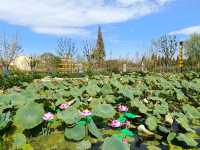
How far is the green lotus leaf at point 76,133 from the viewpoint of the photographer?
193cm

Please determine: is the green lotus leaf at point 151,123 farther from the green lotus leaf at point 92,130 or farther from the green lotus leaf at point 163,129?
the green lotus leaf at point 92,130

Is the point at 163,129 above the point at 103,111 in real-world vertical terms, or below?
below

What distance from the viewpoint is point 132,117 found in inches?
93.6

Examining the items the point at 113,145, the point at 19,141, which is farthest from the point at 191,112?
the point at 19,141

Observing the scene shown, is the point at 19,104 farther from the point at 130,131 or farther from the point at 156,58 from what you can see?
the point at 156,58

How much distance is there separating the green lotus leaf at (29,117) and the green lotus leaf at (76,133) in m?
0.19

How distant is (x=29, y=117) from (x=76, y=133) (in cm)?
30

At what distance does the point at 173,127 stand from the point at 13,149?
1.12 m

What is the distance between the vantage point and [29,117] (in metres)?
1.99

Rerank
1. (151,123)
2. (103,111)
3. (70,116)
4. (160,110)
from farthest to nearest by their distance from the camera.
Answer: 1. (160,110)
2. (151,123)
3. (103,111)
4. (70,116)

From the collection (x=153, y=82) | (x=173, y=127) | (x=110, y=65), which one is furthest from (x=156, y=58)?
(x=173, y=127)

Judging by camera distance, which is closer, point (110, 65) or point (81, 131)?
point (81, 131)

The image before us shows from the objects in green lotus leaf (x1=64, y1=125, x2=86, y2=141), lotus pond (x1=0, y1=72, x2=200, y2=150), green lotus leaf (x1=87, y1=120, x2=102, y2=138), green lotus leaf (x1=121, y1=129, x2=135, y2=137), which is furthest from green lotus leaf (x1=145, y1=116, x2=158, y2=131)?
green lotus leaf (x1=64, y1=125, x2=86, y2=141)

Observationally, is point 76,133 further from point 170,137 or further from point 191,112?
point 191,112
